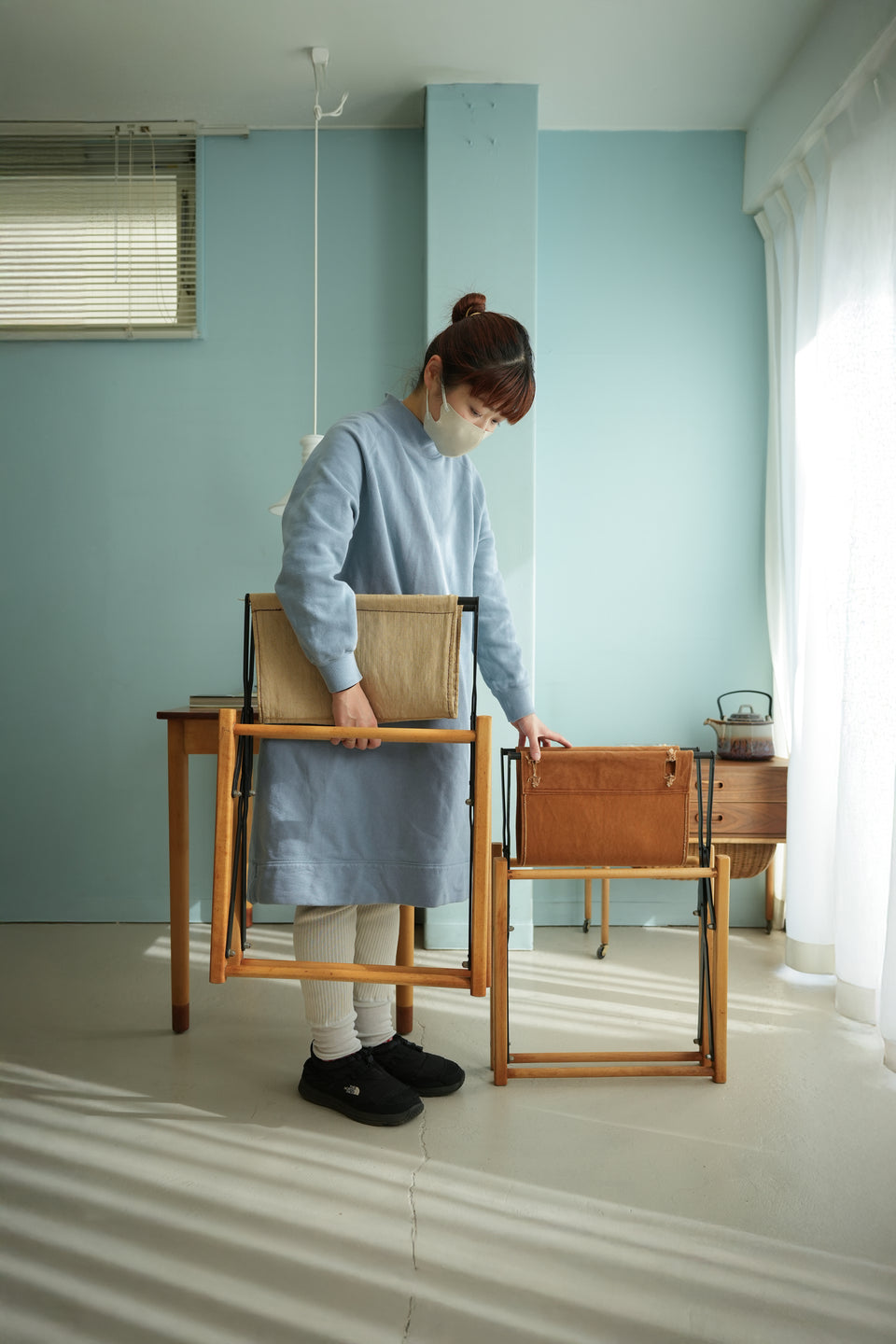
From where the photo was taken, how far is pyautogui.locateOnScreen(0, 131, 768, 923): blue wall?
9.82ft

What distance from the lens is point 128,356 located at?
300 cm

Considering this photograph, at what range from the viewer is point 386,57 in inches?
104

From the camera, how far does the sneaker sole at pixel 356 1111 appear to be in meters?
1.67

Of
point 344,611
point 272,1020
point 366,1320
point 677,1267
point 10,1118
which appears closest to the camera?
point 366,1320

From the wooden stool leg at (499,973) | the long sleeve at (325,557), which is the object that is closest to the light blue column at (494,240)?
the wooden stool leg at (499,973)

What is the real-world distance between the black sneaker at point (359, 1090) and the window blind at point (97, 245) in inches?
88.4

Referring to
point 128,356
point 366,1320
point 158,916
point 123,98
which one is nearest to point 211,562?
point 128,356

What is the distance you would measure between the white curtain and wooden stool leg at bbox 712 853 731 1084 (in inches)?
14.6

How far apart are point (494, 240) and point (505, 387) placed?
54.8 inches

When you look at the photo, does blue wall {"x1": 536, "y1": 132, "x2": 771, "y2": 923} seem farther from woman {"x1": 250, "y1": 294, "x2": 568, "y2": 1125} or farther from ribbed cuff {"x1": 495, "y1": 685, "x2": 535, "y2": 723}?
woman {"x1": 250, "y1": 294, "x2": 568, "y2": 1125}

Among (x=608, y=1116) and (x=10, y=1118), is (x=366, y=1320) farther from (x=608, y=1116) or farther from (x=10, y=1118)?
(x=10, y=1118)

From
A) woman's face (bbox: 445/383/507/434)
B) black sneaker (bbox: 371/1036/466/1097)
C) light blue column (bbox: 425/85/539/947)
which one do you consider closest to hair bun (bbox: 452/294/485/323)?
woman's face (bbox: 445/383/507/434)

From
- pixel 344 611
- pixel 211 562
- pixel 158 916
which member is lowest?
pixel 158 916

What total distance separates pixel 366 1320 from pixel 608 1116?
0.66 meters
